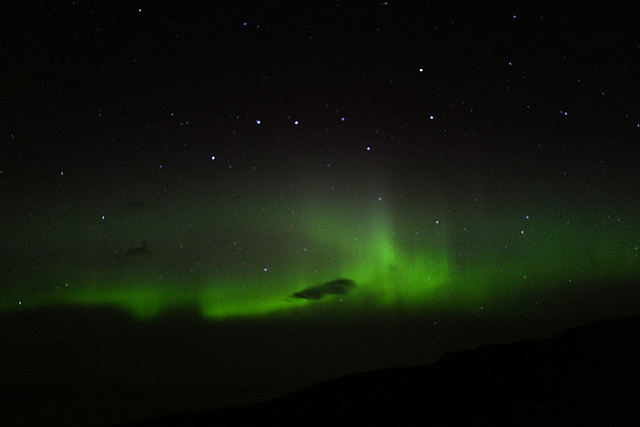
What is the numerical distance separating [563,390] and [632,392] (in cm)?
321

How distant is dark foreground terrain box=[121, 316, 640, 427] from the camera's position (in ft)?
81.5

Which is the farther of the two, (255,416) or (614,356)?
(255,416)

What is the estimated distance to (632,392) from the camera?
24172mm

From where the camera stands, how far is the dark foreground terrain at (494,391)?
81.5ft

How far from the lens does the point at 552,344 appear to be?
33938 millimetres

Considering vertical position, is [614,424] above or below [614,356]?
below

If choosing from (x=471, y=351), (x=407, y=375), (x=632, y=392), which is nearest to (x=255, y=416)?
(x=407, y=375)

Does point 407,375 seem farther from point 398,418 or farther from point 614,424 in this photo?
point 614,424

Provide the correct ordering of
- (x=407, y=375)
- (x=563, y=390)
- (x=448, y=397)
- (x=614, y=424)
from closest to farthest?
(x=614, y=424) < (x=563, y=390) < (x=448, y=397) < (x=407, y=375)

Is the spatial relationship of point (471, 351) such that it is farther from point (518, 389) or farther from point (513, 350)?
point (518, 389)

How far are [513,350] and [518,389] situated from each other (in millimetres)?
5979

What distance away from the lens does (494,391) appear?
30.1 m

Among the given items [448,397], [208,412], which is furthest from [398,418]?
[208,412]

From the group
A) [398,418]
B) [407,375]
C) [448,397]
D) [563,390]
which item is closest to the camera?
[563,390]
